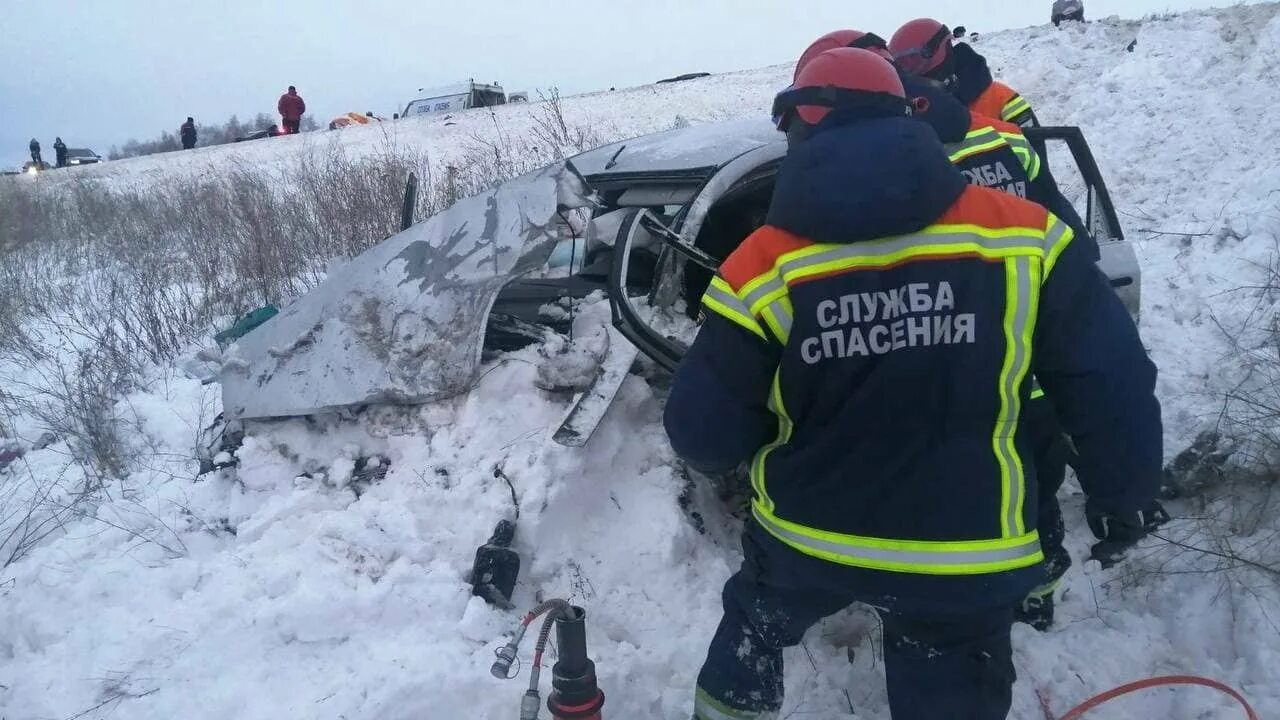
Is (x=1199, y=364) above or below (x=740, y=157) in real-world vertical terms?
below

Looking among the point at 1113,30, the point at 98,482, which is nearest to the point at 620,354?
the point at 98,482

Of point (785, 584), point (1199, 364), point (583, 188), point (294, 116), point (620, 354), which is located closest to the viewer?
point (785, 584)

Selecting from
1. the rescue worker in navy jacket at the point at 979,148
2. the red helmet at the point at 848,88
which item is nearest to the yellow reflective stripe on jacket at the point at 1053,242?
the red helmet at the point at 848,88

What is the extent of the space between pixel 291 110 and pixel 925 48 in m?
20.3

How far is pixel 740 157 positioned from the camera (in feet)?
10.5

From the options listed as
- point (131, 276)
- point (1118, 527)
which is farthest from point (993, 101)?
point (131, 276)

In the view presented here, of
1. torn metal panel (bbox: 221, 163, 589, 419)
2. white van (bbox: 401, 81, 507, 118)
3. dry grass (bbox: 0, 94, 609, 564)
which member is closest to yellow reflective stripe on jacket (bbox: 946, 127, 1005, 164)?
torn metal panel (bbox: 221, 163, 589, 419)

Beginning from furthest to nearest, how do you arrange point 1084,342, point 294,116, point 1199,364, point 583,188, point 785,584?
point 294,116 < point 1199,364 < point 583,188 < point 785,584 < point 1084,342

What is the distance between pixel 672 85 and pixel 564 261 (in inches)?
592

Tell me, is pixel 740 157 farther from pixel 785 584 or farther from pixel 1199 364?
pixel 1199 364

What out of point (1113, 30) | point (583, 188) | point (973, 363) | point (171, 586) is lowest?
point (171, 586)

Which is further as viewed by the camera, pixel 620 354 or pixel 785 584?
pixel 620 354

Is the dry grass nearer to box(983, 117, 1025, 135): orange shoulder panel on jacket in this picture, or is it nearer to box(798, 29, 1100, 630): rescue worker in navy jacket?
box(798, 29, 1100, 630): rescue worker in navy jacket

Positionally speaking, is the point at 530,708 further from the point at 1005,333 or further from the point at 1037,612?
the point at 1037,612
